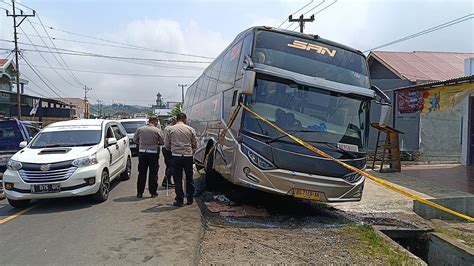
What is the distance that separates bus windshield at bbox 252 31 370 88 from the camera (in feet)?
23.9

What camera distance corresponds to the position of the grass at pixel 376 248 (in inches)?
201

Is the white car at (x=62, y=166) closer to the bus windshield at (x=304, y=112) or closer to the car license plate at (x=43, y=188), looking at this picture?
the car license plate at (x=43, y=188)

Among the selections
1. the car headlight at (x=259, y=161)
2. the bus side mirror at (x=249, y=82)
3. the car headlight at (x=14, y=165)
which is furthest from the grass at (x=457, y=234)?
the car headlight at (x=14, y=165)

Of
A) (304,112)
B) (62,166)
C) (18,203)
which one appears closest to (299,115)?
(304,112)

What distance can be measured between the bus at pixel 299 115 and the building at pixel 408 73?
12.3 meters

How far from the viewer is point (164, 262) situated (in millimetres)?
4844

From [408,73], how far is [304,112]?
1839 cm

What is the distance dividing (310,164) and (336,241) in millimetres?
1411

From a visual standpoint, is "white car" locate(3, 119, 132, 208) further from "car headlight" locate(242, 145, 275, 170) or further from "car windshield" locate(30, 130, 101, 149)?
"car headlight" locate(242, 145, 275, 170)

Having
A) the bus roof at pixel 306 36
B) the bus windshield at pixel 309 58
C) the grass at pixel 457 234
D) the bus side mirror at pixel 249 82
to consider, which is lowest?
the grass at pixel 457 234

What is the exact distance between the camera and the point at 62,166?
7535 mm

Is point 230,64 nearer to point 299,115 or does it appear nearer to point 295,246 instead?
point 299,115

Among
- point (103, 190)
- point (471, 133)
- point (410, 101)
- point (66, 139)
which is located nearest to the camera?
point (103, 190)

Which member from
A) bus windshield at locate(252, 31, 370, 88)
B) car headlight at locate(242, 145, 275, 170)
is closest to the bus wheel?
car headlight at locate(242, 145, 275, 170)
